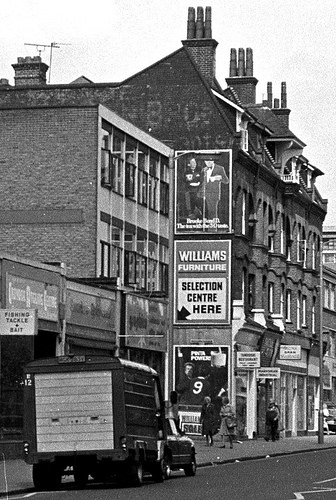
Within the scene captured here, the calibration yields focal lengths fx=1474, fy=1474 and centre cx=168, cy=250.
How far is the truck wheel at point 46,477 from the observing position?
1075 inches

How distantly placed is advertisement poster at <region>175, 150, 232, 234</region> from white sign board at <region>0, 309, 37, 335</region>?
26.9 metres

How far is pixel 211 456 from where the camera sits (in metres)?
41.8

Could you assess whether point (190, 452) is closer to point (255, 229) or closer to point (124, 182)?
point (124, 182)

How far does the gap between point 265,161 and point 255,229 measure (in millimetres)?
5206

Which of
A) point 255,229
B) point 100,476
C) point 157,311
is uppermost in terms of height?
point 255,229

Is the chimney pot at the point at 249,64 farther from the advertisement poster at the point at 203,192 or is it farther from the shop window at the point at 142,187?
the shop window at the point at 142,187

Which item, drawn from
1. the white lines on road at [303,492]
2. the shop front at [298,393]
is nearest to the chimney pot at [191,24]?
the shop front at [298,393]

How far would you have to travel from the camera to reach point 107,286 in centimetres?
4619

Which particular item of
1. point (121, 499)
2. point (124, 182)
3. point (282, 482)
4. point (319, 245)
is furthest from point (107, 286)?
point (319, 245)

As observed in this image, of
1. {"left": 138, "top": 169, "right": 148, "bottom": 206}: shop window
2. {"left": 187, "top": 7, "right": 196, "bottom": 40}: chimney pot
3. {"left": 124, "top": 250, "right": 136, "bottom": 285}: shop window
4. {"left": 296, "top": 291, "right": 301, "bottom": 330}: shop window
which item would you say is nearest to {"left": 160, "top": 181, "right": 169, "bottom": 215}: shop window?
{"left": 138, "top": 169, "right": 148, "bottom": 206}: shop window

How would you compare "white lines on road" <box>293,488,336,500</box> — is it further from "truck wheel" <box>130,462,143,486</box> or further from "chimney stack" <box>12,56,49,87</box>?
"chimney stack" <box>12,56,49,87</box>

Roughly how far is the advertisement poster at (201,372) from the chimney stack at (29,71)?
1193 centimetres

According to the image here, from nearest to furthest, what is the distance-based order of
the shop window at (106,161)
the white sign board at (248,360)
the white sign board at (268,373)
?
the shop window at (106,161), the white sign board at (248,360), the white sign board at (268,373)

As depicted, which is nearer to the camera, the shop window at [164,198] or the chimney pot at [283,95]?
the shop window at [164,198]
